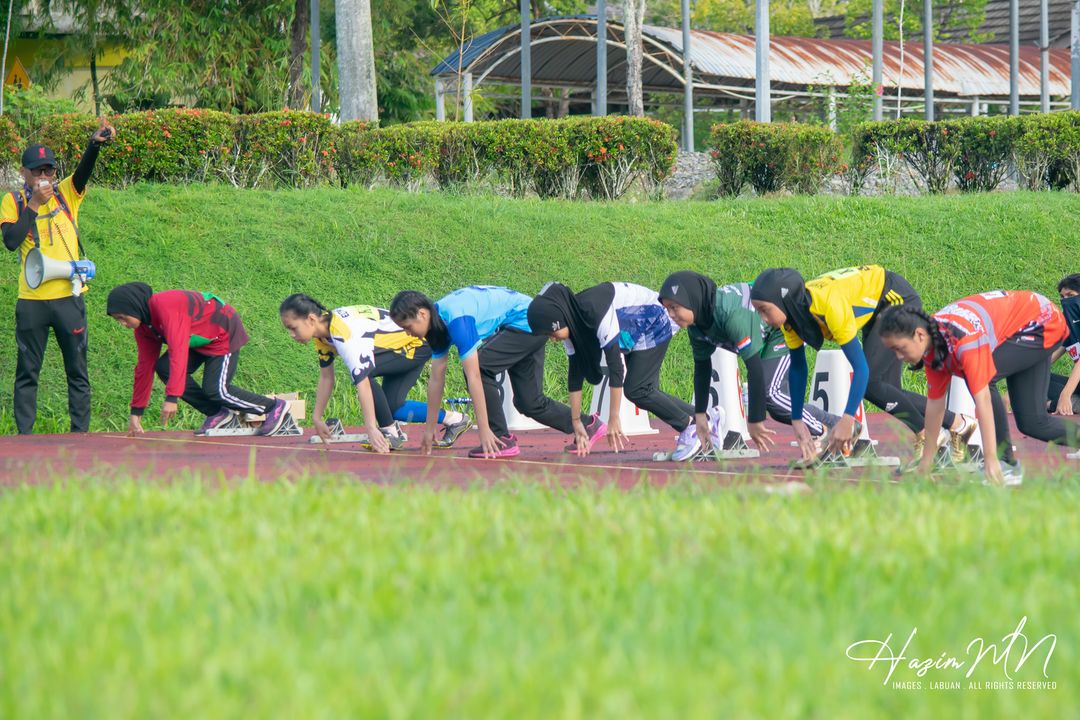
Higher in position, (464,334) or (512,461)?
(464,334)

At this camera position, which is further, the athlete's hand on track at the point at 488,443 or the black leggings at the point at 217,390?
the black leggings at the point at 217,390

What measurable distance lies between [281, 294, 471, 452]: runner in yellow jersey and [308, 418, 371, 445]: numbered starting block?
0.42 metres

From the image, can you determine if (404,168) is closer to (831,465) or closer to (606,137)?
(606,137)

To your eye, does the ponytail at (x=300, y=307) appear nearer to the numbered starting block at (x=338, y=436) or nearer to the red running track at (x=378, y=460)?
the red running track at (x=378, y=460)

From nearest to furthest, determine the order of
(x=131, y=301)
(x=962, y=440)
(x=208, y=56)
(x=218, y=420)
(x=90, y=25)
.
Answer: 1. (x=962, y=440)
2. (x=131, y=301)
3. (x=218, y=420)
4. (x=208, y=56)
5. (x=90, y=25)

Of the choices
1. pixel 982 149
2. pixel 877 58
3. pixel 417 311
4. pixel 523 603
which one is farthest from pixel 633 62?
pixel 523 603

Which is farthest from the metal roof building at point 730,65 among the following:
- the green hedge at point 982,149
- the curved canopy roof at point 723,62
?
the green hedge at point 982,149

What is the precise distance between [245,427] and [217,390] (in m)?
0.52

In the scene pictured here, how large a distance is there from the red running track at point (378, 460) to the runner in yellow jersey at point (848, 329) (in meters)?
0.25

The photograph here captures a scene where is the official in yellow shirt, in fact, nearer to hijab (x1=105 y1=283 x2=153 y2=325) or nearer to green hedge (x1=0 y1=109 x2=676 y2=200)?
hijab (x1=105 y1=283 x2=153 y2=325)

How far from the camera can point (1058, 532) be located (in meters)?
4.97

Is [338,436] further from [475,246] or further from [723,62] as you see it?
[723,62]

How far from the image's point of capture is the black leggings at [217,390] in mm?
11398

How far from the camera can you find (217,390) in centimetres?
1138
